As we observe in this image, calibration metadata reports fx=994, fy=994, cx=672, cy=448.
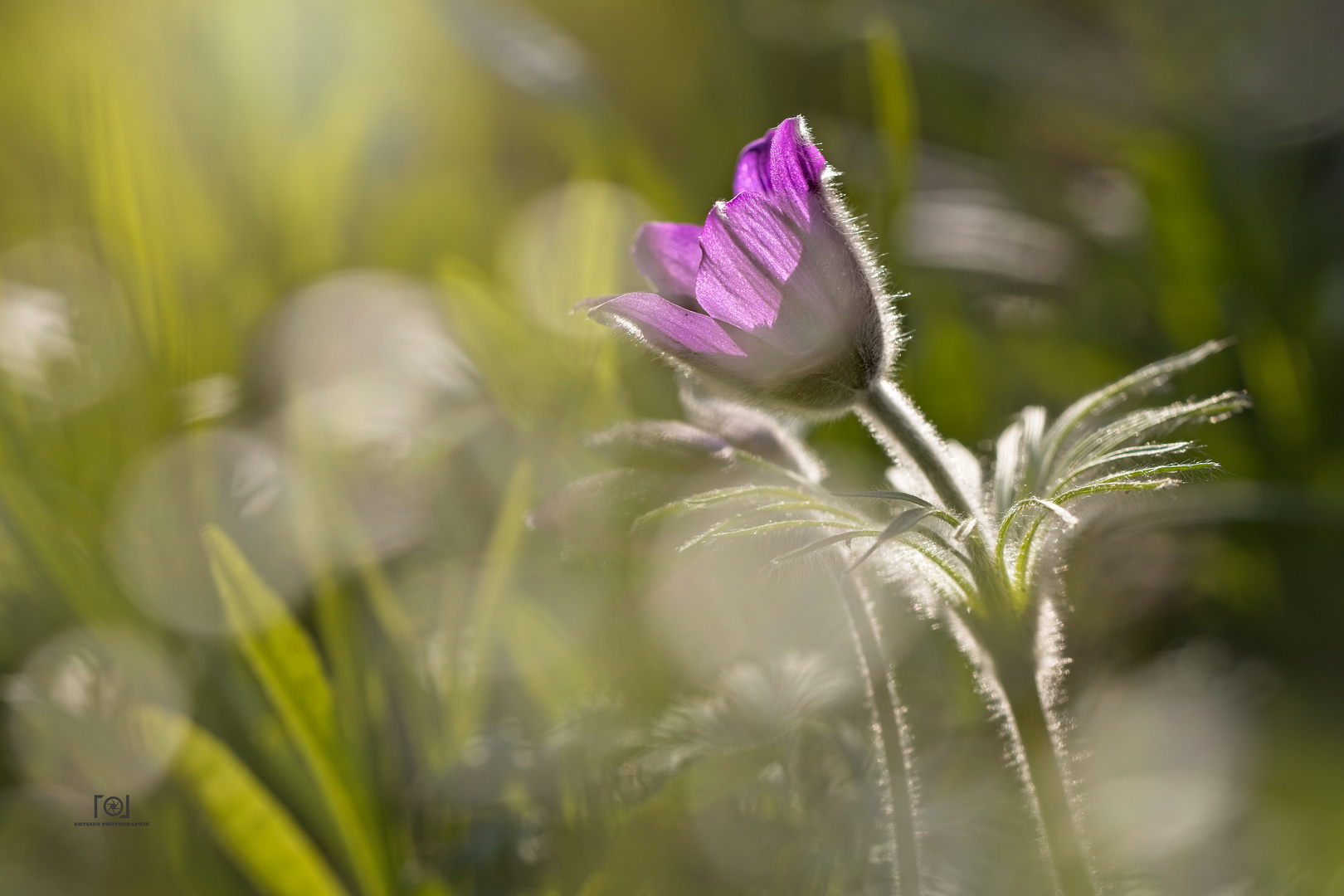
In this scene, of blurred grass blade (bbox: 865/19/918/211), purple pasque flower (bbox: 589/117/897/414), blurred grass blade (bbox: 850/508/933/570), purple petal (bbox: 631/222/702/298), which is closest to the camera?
blurred grass blade (bbox: 850/508/933/570)

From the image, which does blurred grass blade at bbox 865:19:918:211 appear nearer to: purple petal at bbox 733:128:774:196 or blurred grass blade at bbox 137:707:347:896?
purple petal at bbox 733:128:774:196

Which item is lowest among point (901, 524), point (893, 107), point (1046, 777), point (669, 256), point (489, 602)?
point (1046, 777)

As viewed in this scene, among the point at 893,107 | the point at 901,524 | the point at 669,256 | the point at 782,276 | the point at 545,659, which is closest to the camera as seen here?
the point at 901,524

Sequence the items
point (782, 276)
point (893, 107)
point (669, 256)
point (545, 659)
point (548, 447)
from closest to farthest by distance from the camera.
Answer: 1. point (782, 276)
2. point (669, 256)
3. point (545, 659)
4. point (548, 447)
5. point (893, 107)

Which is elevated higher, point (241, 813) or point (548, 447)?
point (548, 447)

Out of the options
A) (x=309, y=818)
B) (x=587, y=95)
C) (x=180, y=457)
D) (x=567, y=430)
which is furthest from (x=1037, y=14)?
(x=309, y=818)

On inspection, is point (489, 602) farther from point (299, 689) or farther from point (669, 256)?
point (669, 256)

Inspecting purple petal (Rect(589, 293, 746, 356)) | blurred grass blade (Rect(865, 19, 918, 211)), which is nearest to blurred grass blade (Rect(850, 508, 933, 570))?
purple petal (Rect(589, 293, 746, 356))

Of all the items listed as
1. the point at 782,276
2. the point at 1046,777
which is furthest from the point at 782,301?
the point at 1046,777
